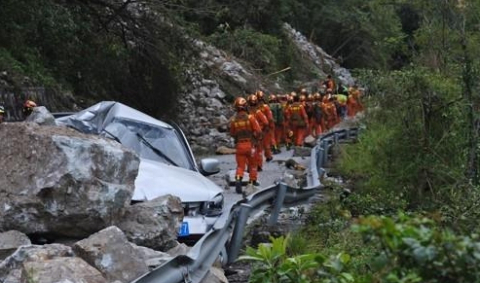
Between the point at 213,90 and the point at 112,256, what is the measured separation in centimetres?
2440

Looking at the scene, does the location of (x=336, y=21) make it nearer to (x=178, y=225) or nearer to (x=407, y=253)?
(x=178, y=225)

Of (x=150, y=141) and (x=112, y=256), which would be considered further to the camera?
(x=150, y=141)

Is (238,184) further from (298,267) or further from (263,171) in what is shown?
(298,267)

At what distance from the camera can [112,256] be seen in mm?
5508

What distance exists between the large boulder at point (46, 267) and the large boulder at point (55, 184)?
2.34 feet

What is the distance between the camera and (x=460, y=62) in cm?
1409

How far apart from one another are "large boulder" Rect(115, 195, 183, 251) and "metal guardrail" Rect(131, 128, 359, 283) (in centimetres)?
35

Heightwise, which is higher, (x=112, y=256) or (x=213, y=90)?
(x=112, y=256)

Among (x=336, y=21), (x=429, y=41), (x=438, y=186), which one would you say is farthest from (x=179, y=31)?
(x=336, y=21)

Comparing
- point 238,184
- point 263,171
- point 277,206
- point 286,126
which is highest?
point 277,206

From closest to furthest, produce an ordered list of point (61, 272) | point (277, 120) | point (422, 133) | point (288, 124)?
point (61, 272)
point (422, 133)
point (277, 120)
point (288, 124)

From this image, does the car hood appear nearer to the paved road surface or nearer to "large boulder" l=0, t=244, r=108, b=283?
"large boulder" l=0, t=244, r=108, b=283

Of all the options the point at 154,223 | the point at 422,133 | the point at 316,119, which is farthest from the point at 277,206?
the point at 316,119

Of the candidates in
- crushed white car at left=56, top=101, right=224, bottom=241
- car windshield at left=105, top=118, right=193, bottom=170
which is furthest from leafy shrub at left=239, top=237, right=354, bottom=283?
car windshield at left=105, top=118, right=193, bottom=170
